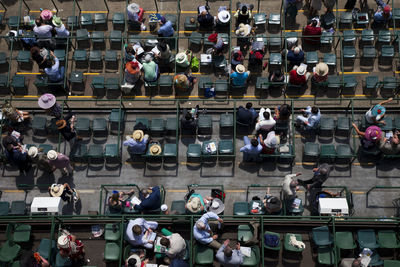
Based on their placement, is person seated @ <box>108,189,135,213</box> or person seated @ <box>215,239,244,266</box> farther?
person seated @ <box>108,189,135,213</box>

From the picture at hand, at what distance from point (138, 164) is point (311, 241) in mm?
8221

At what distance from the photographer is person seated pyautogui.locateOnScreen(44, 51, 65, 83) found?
62.0ft

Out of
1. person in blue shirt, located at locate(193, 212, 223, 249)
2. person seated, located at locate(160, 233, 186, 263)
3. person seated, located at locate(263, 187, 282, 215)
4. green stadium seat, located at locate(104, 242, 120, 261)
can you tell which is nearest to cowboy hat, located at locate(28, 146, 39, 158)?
green stadium seat, located at locate(104, 242, 120, 261)

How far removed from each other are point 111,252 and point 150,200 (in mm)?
2433

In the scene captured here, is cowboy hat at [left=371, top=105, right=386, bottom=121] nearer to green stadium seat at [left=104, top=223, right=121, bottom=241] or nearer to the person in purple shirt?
the person in purple shirt

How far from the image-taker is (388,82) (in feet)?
60.2

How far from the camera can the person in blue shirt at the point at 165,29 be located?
64.1 ft

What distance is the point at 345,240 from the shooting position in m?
14.4

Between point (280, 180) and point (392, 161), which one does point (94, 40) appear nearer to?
point (280, 180)

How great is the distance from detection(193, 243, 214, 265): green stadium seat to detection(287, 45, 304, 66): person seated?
32.9ft

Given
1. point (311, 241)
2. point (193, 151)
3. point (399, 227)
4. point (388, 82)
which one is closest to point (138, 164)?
point (193, 151)

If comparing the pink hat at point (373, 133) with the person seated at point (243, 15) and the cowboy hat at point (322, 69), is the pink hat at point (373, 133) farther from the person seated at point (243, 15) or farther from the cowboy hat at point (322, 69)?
the person seated at point (243, 15)

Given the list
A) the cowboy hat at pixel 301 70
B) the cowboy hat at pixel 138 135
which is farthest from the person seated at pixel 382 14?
the cowboy hat at pixel 138 135

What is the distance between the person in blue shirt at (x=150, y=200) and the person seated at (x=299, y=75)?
27.1ft
